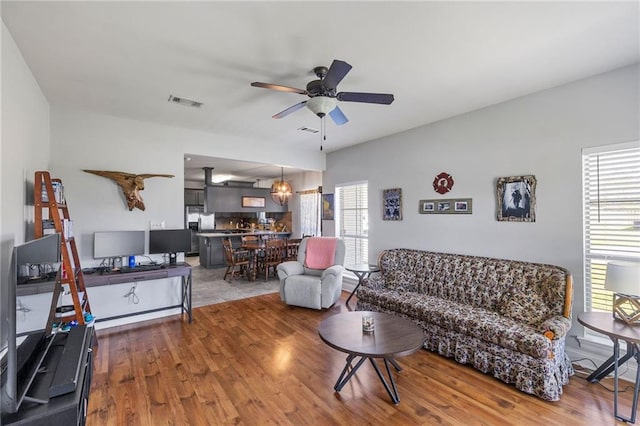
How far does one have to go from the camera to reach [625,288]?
2.25 meters

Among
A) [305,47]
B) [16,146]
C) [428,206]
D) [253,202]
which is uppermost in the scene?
[305,47]

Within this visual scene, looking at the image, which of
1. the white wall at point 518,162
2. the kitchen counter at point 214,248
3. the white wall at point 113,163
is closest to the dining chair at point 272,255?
the kitchen counter at point 214,248

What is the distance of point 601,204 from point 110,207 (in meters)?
5.60

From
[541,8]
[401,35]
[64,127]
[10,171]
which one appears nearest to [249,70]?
[401,35]

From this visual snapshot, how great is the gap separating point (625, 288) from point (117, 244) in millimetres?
5162

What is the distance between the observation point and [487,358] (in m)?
2.66

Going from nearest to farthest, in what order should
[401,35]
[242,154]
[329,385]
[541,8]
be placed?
[541,8] → [401,35] → [329,385] → [242,154]

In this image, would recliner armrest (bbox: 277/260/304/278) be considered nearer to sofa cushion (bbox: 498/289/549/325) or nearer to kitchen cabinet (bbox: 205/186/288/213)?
sofa cushion (bbox: 498/289/549/325)

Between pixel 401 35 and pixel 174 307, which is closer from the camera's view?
pixel 401 35

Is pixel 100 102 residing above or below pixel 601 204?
above

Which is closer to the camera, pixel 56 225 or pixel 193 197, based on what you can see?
pixel 56 225

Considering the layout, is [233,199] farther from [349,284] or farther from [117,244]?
[117,244]

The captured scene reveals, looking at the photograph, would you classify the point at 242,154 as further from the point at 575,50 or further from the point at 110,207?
the point at 575,50

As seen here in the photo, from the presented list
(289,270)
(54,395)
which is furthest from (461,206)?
(54,395)
